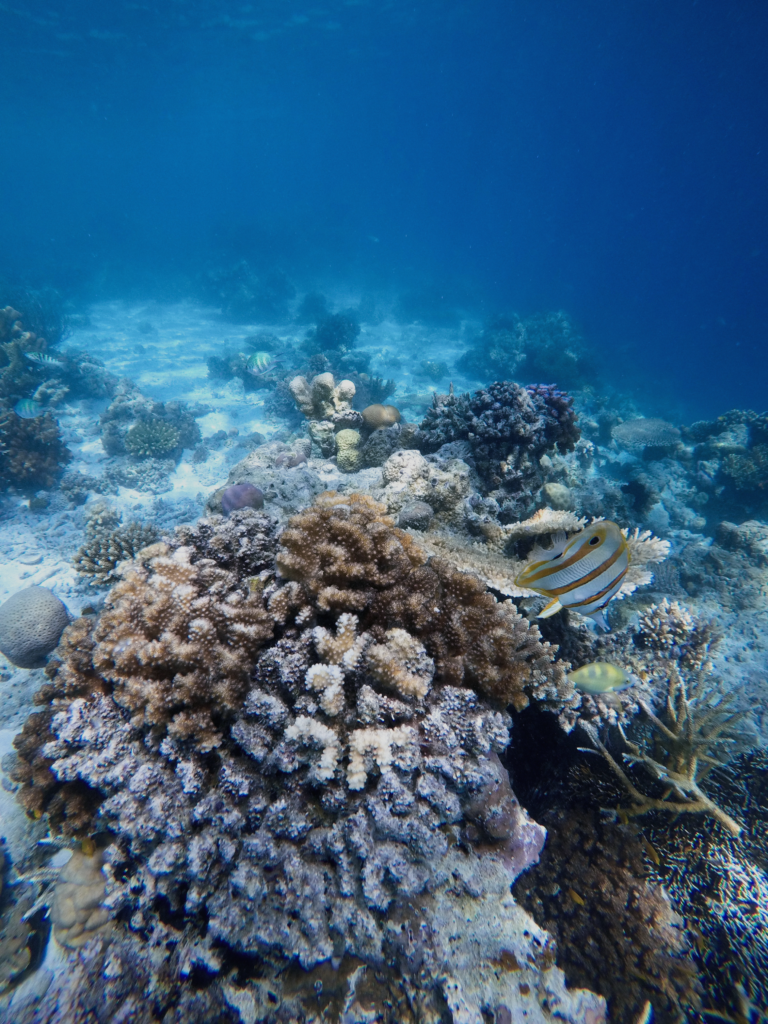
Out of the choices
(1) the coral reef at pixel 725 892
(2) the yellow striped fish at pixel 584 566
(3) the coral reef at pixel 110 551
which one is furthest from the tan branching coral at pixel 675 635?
(3) the coral reef at pixel 110 551

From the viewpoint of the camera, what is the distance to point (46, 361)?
43.7ft

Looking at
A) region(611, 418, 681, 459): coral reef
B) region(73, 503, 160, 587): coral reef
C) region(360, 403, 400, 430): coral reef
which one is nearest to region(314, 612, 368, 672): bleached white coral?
region(73, 503, 160, 587): coral reef

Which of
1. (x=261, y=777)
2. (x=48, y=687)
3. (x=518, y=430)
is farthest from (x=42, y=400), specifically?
(x=261, y=777)

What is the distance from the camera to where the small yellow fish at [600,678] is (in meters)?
2.95

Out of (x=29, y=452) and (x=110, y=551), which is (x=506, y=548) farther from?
(x=29, y=452)

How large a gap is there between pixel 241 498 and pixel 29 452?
852 cm

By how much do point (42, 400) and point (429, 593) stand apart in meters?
15.8

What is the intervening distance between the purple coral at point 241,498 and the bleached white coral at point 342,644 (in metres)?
3.05

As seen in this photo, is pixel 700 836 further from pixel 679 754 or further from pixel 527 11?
pixel 527 11

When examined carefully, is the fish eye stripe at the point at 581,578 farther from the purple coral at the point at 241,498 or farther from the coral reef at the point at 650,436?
the coral reef at the point at 650,436

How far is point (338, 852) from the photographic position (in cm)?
214

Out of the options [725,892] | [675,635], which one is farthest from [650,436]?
[725,892]

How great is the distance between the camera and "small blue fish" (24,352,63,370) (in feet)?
41.8

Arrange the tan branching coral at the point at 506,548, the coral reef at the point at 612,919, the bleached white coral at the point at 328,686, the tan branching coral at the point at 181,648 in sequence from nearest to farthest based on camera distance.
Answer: the bleached white coral at the point at 328,686 < the tan branching coral at the point at 181,648 < the coral reef at the point at 612,919 < the tan branching coral at the point at 506,548
